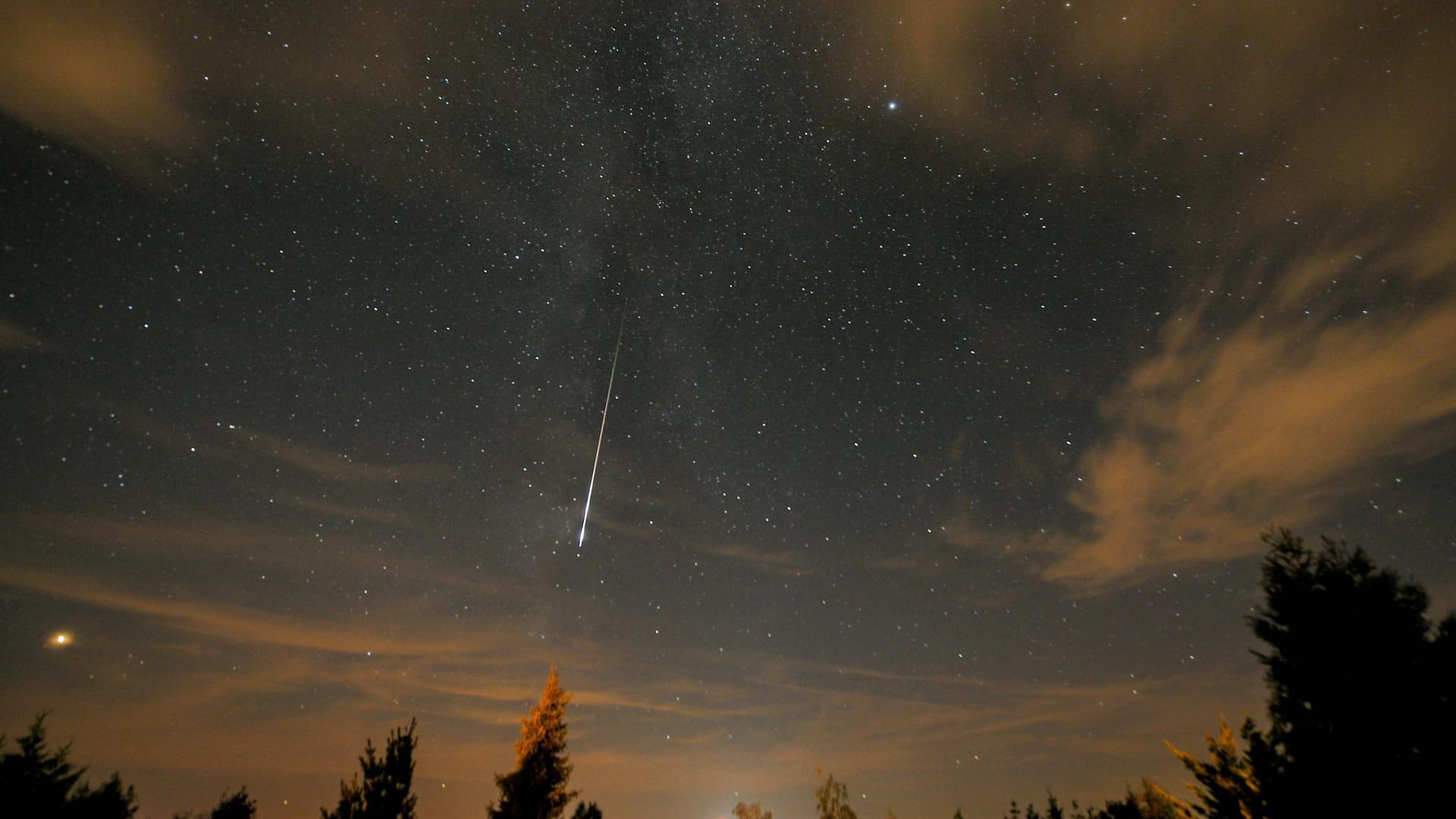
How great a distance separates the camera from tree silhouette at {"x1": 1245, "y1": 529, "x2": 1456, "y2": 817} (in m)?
6.36

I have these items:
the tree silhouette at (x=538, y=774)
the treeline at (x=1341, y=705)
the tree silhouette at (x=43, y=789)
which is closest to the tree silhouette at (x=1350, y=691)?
the treeline at (x=1341, y=705)

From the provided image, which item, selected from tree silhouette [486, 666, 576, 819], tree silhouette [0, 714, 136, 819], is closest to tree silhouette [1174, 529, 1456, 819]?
tree silhouette [486, 666, 576, 819]

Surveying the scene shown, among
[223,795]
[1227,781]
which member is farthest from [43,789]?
[1227,781]

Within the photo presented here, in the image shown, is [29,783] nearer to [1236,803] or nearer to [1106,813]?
[1236,803]

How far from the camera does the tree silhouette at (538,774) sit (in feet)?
51.5

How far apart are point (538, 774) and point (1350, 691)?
16.6 m

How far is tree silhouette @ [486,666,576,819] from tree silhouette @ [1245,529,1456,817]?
15123 mm

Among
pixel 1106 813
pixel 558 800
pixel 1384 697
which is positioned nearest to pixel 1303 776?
pixel 1384 697

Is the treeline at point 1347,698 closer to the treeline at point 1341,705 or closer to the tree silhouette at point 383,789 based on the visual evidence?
the treeline at point 1341,705

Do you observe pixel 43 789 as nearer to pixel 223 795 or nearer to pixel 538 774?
pixel 223 795

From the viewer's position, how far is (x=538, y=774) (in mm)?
A: 16156

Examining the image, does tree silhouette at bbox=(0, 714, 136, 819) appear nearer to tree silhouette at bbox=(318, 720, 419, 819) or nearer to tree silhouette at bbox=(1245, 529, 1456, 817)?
tree silhouette at bbox=(318, 720, 419, 819)

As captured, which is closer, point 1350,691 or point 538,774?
point 1350,691

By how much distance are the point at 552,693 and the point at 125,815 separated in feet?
31.6
